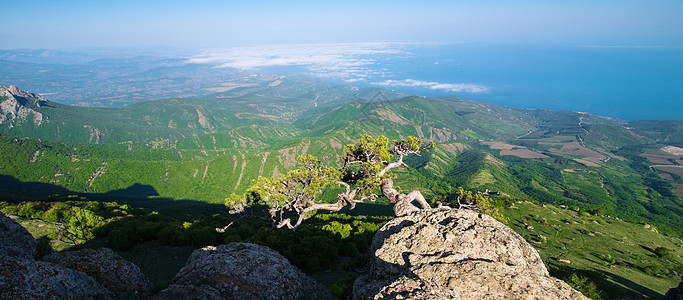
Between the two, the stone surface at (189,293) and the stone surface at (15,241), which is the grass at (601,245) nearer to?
the stone surface at (189,293)

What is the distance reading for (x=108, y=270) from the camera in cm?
1455

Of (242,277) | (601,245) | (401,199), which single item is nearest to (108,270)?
(242,277)

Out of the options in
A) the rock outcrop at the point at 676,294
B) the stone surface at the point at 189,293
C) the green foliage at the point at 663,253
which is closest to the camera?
the stone surface at the point at 189,293

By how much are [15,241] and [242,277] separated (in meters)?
12.3

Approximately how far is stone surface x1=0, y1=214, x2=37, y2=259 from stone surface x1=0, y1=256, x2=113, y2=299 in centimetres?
514

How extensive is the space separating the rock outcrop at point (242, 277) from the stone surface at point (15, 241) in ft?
25.5

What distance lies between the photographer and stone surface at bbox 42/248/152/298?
1392cm

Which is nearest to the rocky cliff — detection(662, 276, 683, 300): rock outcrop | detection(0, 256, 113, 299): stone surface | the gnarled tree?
detection(0, 256, 113, 299): stone surface

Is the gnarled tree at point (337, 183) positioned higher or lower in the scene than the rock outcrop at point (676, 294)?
higher

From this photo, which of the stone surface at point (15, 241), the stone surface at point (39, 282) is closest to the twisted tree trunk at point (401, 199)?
the stone surface at point (39, 282)

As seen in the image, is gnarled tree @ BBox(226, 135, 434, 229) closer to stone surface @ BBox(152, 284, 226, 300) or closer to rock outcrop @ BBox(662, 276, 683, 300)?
stone surface @ BBox(152, 284, 226, 300)

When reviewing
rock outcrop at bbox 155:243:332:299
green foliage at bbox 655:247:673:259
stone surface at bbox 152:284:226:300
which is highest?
stone surface at bbox 152:284:226:300

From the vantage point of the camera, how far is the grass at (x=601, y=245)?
34750 mm

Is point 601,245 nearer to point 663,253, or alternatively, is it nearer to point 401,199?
point 663,253
